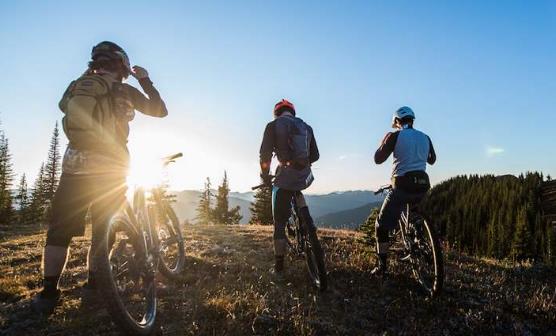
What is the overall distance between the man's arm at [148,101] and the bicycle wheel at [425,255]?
14.5 ft

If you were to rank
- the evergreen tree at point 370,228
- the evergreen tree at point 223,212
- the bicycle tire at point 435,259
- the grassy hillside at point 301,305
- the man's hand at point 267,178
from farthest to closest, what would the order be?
1. the evergreen tree at point 223,212
2. the evergreen tree at point 370,228
3. the man's hand at point 267,178
4. the bicycle tire at point 435,259
5. the grassy hillside at point 301,305

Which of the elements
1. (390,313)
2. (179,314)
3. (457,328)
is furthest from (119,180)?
(457,328)

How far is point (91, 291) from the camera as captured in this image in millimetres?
5891

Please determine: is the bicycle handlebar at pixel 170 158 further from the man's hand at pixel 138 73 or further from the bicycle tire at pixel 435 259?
the bicycle tire at pixel 435 259

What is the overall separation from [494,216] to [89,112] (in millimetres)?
92848

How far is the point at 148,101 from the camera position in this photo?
5.04 meters

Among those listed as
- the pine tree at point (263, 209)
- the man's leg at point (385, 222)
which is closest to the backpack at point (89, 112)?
the man's leg at point (385, 222)

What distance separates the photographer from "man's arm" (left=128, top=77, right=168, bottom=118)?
16.3 feet

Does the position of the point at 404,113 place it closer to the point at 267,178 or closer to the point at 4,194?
the point at 267,178

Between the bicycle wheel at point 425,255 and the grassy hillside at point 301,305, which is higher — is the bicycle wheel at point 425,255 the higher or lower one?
the higher one

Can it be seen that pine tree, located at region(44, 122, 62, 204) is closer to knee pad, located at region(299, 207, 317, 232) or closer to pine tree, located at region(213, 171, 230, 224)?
pine tree, located at region(213, 171, 230, 224)

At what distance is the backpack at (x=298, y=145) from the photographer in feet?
23.3

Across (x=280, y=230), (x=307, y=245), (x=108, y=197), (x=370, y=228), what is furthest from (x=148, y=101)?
(x=370, y=228)

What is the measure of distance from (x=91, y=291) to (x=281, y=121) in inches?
162
